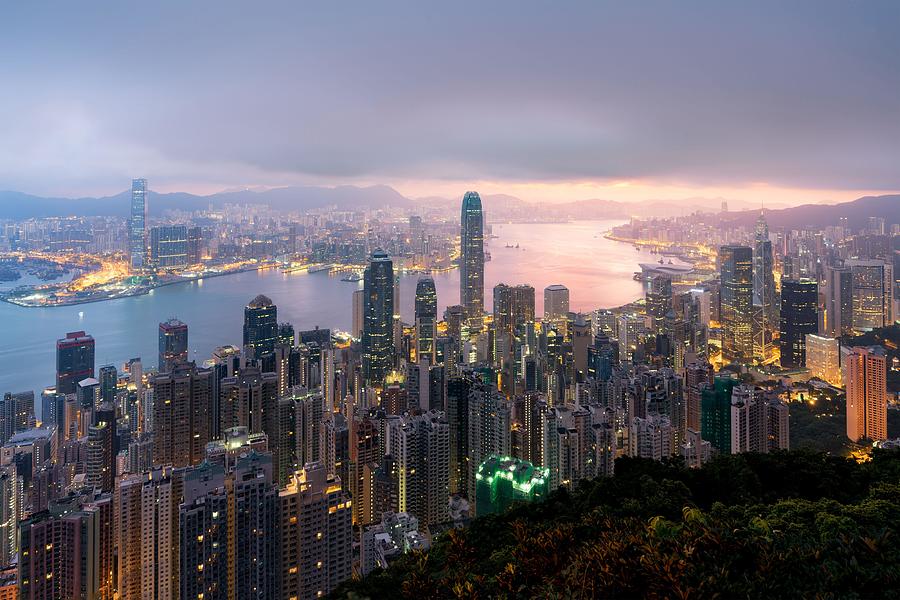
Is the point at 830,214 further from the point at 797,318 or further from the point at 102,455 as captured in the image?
the point at 102,455

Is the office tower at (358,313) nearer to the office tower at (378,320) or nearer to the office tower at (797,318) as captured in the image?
the office tower at (378,320)

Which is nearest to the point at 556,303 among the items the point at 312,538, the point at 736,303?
the point at 736,303

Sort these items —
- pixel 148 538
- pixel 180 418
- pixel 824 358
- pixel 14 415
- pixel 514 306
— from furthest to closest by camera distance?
pixel 514 306 < pixel 824 358 < pixel 14 415 < pixel 180 418 < pixel 148 538

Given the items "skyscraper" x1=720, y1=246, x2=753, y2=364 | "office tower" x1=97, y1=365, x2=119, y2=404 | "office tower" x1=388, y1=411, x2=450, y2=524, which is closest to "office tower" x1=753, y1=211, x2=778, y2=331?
"skyscraper" x1=720, y1=246, x2=753, y2=364

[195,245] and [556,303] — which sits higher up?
[195,245]

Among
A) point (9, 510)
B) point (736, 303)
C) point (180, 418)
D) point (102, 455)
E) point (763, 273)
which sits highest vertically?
point (763, 273)

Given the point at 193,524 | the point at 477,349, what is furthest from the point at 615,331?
the point at 193,524

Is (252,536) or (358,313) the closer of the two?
(252,536)

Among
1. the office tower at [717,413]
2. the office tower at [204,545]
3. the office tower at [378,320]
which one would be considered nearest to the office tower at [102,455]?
the office tower at [204,545]
